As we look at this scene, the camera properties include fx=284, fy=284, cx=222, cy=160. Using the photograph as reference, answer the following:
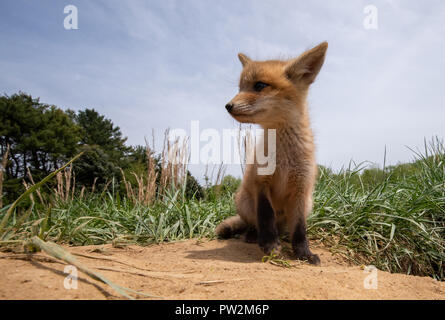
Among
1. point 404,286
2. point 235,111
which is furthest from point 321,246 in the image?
point 235,111

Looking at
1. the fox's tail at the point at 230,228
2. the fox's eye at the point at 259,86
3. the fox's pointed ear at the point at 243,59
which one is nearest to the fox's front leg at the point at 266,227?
the fox's tail at the point at 230,228

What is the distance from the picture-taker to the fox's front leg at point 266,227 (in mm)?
2709

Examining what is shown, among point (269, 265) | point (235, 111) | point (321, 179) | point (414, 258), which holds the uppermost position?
point (235, 111)

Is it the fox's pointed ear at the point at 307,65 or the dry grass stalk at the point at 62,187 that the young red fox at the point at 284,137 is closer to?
the fox's pointed ear at the point at 307,65

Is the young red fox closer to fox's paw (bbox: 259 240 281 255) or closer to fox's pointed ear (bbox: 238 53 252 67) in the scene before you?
Result: fox's paw (bbox: 259 240 281 255)

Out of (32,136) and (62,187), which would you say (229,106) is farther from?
(32,136)

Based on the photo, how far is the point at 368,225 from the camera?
3.66 meters

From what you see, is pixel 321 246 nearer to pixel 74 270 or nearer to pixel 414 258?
pixel 414 258

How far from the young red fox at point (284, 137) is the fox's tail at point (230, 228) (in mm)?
540

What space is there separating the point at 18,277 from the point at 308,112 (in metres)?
3.04

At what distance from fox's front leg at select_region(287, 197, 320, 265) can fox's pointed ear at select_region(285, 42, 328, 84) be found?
1304mm

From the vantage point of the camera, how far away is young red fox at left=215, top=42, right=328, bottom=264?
9.14 ft
